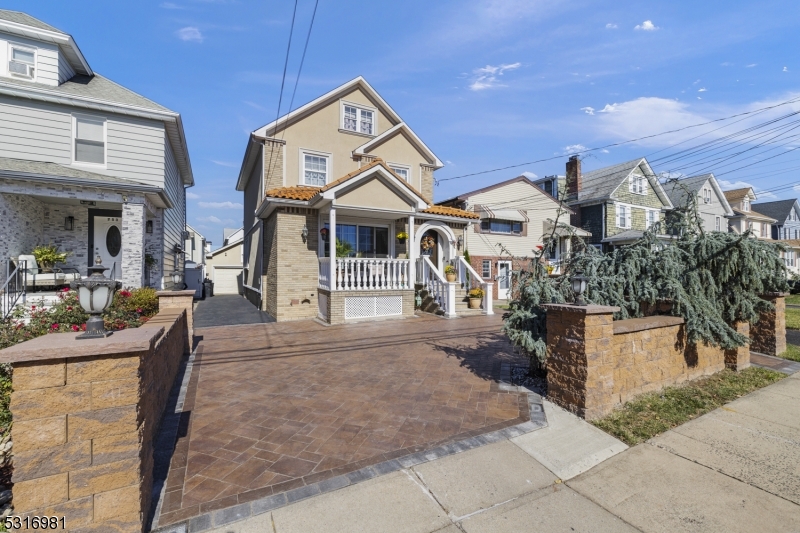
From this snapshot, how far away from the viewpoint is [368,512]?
2738 millimetres

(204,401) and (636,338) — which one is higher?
(636,338)

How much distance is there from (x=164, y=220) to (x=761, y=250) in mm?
17189

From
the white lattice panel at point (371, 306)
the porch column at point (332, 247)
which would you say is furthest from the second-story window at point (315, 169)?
the white lattice panel at point (371, 306)

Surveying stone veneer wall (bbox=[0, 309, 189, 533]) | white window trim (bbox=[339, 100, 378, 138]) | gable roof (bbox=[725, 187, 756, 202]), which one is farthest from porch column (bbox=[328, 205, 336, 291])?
gable roof (bbox=[725, 187, 756, 202])

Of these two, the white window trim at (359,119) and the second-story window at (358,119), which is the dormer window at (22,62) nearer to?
the white window trim at (359,119)

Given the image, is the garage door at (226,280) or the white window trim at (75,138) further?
the garage door at (226,280)

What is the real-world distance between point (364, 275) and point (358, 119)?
7330 millimetres

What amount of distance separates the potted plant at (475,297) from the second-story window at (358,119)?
7789 mm

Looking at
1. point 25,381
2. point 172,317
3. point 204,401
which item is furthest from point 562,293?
point 172,317

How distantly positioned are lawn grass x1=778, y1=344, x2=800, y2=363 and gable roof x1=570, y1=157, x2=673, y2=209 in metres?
19.2

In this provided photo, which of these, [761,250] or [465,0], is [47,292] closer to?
[465,0]

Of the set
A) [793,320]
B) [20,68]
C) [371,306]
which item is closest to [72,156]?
[20,68]

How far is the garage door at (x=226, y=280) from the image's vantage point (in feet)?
86.3

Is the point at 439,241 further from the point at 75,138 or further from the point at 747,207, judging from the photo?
the point at 747,207
